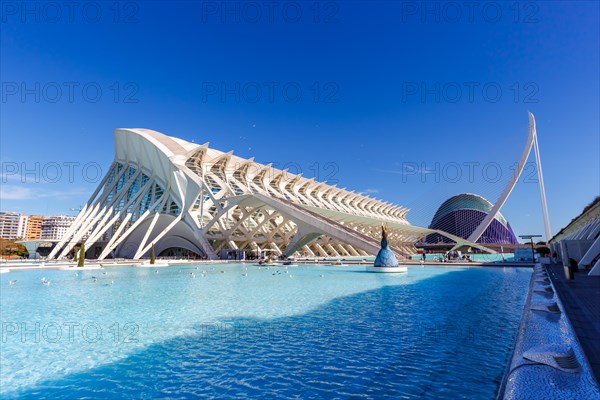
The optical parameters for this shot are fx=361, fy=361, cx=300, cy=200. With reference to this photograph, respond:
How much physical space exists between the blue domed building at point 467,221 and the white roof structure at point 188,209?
42.9 metres

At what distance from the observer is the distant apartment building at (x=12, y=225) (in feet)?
447

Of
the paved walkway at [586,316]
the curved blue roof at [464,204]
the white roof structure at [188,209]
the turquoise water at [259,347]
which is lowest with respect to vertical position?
the turquoise water at [259,347]

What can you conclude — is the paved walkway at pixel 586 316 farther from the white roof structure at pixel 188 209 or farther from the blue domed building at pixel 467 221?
the blue domed building at pixel 467 221

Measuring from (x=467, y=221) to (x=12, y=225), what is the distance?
6270 inches

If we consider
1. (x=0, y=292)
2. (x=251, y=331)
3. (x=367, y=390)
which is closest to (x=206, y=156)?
(x=0, y=292)

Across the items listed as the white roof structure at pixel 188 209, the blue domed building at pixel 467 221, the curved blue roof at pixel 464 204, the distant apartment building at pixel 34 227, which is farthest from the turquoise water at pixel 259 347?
the distant apartment building at pixel 34 227

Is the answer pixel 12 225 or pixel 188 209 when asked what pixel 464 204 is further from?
pixel 12 225

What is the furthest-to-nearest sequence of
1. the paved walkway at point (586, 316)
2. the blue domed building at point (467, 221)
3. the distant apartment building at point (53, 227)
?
1. the distant apartment building at point (53, 227)
2. the blue domed building at point (467, 221)
3. the paved walkway at point (586, 316)

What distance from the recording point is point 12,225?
13850cm

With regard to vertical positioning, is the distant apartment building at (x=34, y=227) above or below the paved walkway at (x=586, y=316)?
above

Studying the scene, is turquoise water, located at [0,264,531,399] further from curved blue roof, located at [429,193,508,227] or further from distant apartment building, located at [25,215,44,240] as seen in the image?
distant apartment building, located at [25,215,44,240]

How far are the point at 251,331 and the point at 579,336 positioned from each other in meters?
4.93

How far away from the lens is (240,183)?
4306 cm

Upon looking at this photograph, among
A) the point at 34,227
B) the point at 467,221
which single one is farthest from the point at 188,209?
the point at 34,227
